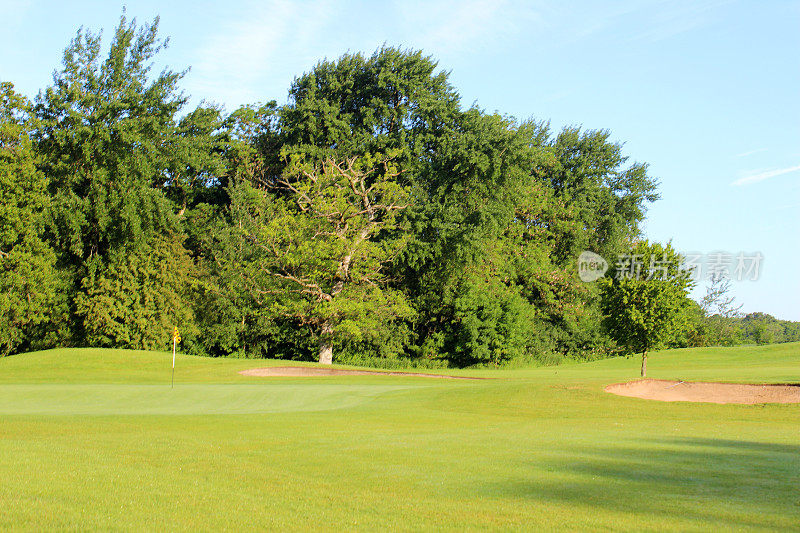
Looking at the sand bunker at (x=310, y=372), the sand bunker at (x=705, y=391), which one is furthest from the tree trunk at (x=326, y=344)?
the sand bunker at (x=705, y=391)

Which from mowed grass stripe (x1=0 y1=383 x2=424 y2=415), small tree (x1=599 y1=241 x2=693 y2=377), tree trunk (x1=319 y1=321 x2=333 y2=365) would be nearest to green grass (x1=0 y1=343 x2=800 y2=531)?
mowed grass stripe (x1=0 y1=383 x2=424 y2=415)

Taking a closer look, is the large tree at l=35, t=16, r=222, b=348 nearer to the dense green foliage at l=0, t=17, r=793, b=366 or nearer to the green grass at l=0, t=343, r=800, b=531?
the dense green foliage at l=0, t=17, r=793, b=366

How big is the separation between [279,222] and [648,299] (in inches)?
851

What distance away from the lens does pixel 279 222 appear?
40875mm

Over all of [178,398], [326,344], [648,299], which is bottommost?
[178,398]

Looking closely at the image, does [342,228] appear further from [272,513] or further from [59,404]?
[272,513]

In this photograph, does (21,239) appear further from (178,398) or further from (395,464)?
(395,464)

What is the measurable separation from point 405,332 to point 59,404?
1134 inches

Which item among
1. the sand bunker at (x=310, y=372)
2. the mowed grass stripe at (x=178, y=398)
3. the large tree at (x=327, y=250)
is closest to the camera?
the mowed grass stripe at (x=178, y=398)

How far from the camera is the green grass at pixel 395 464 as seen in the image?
635cm

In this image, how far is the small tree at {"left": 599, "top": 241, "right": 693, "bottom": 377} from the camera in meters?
33.9

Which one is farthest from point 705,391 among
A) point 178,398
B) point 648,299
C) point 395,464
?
point 178,398

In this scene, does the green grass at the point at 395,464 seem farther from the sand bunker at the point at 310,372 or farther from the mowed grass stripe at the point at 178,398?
the sand bunker at the point at 310,372

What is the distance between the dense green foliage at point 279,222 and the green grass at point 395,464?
72.2 feet
